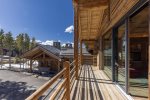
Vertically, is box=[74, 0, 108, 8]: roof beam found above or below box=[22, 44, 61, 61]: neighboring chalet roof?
above

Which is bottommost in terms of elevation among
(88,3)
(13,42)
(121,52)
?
(121,52)

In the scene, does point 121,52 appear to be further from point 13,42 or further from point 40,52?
point 13,42

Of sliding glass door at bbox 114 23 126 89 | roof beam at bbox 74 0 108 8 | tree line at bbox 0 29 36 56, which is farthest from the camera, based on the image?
tree line at bbox 0 29 36 56

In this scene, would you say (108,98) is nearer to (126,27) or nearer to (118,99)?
(118,99)

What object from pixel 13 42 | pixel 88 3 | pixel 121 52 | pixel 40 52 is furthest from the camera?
pixel 13 42

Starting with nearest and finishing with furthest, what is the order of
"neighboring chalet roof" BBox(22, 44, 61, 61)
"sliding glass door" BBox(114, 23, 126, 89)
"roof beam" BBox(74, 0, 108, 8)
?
"sliding glass door" BBox(114, 23, 126, 89)
"roof beam" BBox(74, 0, 108, 8)
"neighboring chalet roof" BBox(22, 44, 61, 61)

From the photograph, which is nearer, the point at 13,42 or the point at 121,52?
the point at 121,52

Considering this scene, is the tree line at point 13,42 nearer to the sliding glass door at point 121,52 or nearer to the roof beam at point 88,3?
the roof beam at point 88,3

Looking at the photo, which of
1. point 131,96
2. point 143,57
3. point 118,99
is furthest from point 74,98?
point 143,57

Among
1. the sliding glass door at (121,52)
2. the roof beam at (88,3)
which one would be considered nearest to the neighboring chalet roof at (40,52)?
the roof beam at (88,3)

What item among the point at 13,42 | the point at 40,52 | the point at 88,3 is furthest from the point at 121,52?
the point at 13,42

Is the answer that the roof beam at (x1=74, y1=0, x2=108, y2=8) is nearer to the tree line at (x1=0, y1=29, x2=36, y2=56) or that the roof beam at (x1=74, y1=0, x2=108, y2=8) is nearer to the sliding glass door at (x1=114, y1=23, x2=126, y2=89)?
the sliding glass door at (x1=114, y1=23, x2=126, y2=89)

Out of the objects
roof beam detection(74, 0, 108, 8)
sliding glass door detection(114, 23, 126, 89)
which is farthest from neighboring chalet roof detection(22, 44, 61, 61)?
sliding glass door detection(114, 23, 126, 89)

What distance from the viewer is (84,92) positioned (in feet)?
17.1
